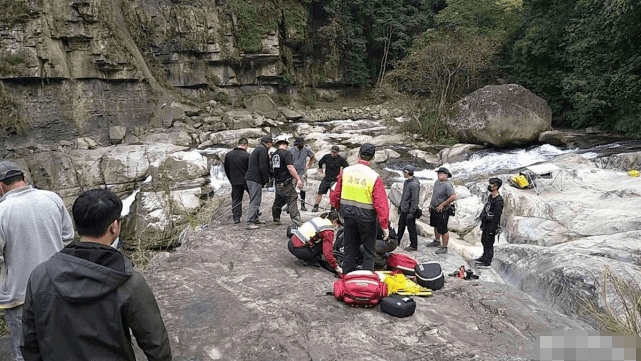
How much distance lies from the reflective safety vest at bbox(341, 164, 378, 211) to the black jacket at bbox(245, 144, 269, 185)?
2674 mm

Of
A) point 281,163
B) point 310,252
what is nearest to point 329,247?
point 310,252

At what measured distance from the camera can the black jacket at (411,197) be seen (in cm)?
678

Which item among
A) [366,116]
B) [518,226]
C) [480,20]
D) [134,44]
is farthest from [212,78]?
[518,226]

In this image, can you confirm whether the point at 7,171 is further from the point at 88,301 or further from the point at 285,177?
the point at 285,177

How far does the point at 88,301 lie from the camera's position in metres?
1.65

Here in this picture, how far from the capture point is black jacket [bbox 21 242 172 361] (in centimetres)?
164

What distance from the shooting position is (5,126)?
1889 cm

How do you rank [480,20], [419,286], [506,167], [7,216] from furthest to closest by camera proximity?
[480,20], [506,167], [419,286], [7,216]

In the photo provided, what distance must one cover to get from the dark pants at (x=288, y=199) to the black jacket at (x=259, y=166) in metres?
0.31

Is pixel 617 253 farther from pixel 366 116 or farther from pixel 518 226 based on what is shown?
pixel 366 116

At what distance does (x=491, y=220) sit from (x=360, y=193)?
134 inches

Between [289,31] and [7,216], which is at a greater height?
[289,31]

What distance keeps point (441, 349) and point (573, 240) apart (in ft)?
17.5

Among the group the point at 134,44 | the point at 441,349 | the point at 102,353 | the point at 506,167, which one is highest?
the point at 134,44
